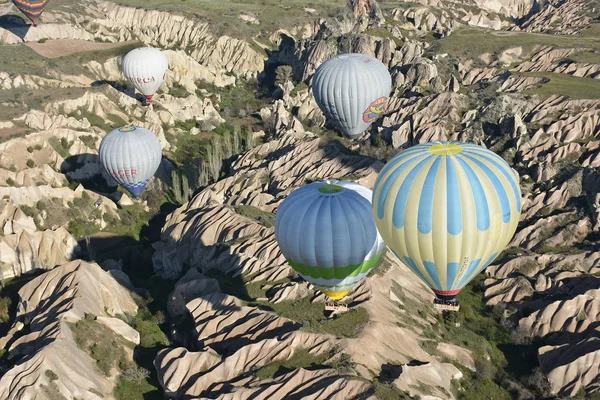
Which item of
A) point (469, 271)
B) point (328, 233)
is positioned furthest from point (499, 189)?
point (328, 233)

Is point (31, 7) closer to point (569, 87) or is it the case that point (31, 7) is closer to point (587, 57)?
point (569, 87)

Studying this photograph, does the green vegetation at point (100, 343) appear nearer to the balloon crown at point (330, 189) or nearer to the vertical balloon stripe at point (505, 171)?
the balloon crown at point (330, 189)

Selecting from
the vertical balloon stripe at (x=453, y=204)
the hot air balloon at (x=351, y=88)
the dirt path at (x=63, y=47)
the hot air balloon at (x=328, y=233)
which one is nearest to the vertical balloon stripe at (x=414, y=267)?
the hot air balloon at (x=328, y=233)

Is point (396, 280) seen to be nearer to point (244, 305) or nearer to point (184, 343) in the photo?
point (244, 305)

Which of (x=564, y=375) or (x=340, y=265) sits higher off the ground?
(x=340, y=265)

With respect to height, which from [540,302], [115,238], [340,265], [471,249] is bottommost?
[115,238]

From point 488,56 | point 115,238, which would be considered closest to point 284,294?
point 115,238
